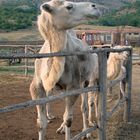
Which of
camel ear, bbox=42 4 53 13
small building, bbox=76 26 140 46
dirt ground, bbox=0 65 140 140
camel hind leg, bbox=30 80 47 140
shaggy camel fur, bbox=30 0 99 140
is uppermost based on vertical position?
camel ear, bbox=42 4 53 13

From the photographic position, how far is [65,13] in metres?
6.05

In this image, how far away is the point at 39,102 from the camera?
204 inches

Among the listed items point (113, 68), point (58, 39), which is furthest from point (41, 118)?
point (113, 68)

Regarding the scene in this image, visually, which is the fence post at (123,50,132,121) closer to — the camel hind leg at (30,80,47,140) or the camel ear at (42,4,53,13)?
the camel hind leg at (30,80,47,140)

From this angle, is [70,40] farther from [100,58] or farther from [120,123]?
[120,123]

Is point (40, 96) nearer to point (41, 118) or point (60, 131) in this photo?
point (41, 118)

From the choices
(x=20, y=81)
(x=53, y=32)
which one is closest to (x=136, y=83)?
(x=20, y=81)

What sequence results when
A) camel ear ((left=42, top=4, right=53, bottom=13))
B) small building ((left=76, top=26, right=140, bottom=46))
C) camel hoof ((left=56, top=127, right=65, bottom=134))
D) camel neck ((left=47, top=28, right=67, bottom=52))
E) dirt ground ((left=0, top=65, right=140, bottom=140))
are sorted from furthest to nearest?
small building ((left=76, top=26, right=140, bottom=46)), camel hoof ((left=56, top=127, right=65, bottom=134)), dirt ground ((left=0, top=65, right=140, bottom=140)), camel neck ((left=47, top=28, right=67, bottom=52)), camel ear ((left=42, top=4, right=53, bottom=13))

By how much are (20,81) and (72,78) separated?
880 cm

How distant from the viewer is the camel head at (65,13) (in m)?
5.96

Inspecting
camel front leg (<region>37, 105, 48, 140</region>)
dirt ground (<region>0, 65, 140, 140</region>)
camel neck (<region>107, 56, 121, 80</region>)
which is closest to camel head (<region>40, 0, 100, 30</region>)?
camel front leg (<region>37, 105, 48, 140</region>)

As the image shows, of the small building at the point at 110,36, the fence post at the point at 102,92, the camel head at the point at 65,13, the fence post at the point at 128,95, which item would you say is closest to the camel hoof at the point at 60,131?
the fence post at the point at 102,92

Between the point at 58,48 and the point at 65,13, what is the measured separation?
18.2 inches

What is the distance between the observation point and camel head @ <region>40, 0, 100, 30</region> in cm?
596
